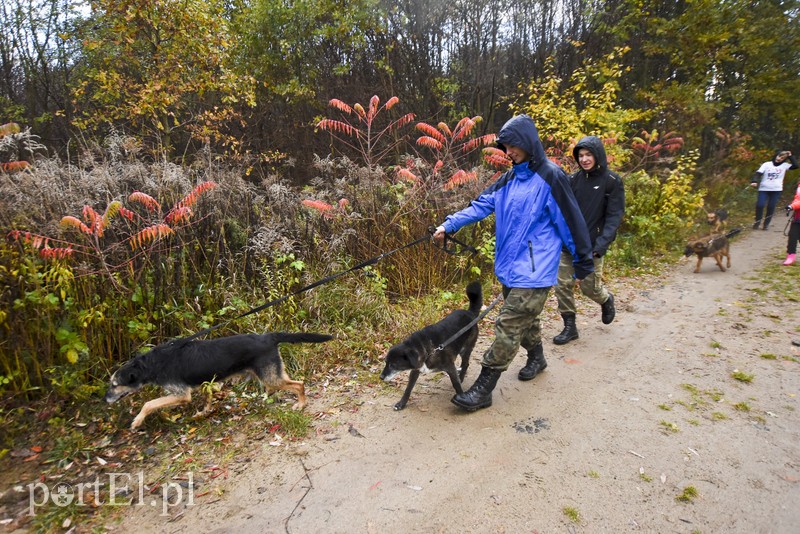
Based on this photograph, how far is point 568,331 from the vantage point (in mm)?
5273

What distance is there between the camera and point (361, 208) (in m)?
6.25

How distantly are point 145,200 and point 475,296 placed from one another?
342cm

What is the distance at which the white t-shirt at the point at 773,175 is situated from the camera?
1151 cm

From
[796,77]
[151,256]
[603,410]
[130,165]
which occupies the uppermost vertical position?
[796,77]

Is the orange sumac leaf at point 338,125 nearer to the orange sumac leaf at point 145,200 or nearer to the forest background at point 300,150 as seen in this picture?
the forest background at point 300,150

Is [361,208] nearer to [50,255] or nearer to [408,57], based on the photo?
[50,255]

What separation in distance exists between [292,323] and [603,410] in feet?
11.1

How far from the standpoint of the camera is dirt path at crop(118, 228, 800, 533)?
2.68 m

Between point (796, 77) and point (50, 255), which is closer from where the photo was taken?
point (50, 255)

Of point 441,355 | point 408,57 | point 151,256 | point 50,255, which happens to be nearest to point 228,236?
point 151,256

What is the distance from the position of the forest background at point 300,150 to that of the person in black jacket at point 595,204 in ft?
5.59

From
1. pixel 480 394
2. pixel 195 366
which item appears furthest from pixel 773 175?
pixel 195 366

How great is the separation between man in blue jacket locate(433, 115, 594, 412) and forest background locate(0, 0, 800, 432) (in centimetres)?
179

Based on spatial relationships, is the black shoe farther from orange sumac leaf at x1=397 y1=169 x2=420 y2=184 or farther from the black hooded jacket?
orange sumac leaf at x1=397 y1=169 x2=420 y2=184
